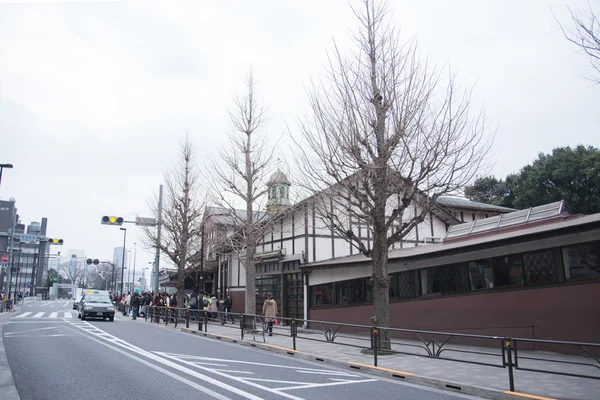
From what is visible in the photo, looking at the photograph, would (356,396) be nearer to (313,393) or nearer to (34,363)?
(313,393)

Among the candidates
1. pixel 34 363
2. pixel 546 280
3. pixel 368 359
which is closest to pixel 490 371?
pixel 368 359

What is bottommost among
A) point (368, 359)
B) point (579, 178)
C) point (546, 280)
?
point (368, 359)

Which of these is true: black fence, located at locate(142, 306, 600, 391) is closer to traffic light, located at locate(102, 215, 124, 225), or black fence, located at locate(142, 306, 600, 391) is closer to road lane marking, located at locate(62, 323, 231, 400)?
road lane marking, located at locate(62, 323, 231, 400)

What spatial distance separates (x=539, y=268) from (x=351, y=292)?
9424 mm

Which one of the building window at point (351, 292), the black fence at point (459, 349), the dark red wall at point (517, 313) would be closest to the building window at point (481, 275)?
the dark red wall at point (517, 313)

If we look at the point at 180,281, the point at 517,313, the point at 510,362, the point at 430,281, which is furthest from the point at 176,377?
the point at 180,281

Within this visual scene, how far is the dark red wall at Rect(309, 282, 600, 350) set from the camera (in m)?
12.1

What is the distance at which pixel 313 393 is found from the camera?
26.4ft

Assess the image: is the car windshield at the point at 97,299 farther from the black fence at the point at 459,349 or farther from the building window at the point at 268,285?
the building window at the point at 268,285

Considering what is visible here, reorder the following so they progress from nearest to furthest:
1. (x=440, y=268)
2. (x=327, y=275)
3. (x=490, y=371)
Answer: (x=490, y=371)
(x=440, y=268)
(x=327, y=275)

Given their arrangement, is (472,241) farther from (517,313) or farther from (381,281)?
(381,281)

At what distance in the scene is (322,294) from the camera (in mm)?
23188

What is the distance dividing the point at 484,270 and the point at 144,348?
37.7 ft

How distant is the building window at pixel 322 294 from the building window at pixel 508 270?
Answer: 9.25 m
